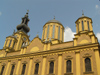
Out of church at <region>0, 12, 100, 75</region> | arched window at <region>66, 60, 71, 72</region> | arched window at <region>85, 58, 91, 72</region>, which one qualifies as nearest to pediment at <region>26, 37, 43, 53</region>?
church at <region>0, 12, 100, 75</region>

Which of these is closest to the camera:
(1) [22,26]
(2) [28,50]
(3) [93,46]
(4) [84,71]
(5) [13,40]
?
(4) [84,71]

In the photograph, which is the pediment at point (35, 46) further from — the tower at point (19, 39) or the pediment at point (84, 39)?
the pediment at point (84, 39)

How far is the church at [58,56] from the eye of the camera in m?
18.2

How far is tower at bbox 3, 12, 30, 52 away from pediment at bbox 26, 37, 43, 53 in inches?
74.5

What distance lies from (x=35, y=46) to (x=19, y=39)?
10501 mm

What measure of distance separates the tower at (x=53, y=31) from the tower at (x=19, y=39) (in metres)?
5.25

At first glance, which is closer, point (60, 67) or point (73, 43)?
point (60, 67)

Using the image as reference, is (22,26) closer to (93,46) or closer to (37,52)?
(37,52)

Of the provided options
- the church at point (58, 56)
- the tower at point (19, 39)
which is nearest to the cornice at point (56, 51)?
the church at point (58, 56)

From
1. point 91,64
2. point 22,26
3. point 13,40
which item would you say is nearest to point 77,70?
point 91,64

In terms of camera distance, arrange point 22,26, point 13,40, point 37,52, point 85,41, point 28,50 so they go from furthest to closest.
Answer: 1. point 22,26
2. point 13,40
3. point 28,50
4. point 37,52
5. point 85,41

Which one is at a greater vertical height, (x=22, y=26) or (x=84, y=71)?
(x=22, y=26)

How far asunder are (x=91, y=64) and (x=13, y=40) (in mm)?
20650

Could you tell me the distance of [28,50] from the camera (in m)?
24.6
